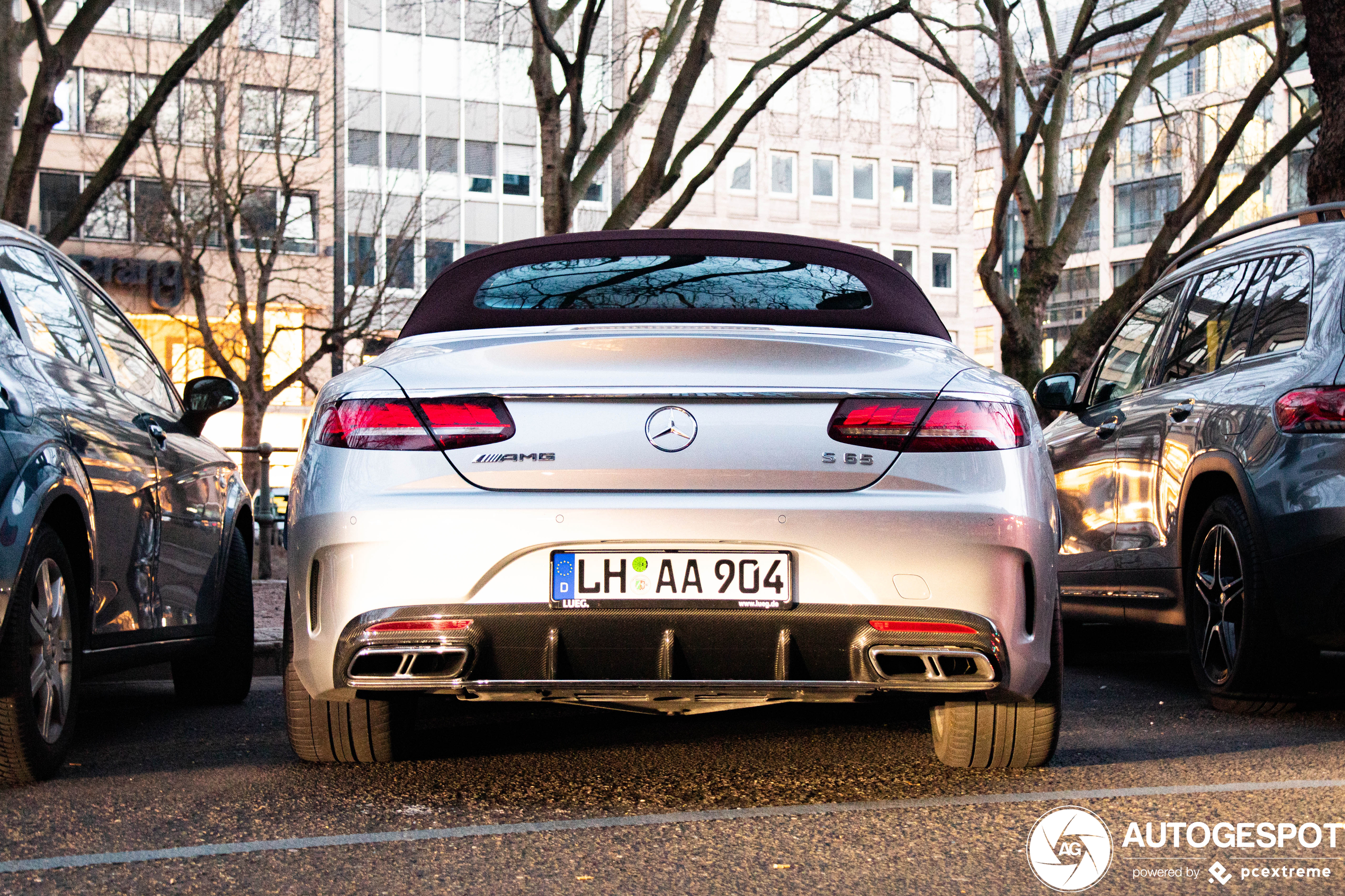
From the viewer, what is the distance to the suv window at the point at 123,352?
232 inches

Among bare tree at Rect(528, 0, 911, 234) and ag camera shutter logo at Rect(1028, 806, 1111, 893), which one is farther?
bare tree at Rect(528, 0, 911, 234)

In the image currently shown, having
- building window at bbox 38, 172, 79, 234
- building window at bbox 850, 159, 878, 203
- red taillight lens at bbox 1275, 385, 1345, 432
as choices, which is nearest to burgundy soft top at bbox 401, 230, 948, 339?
red taillight lens at bbox 1275, 385, 1345, 432

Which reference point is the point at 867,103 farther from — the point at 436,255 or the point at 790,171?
the point at 436,255

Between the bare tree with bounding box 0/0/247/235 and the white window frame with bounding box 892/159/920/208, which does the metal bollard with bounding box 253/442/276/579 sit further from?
the white window frame with bounding box 892/159/920/208

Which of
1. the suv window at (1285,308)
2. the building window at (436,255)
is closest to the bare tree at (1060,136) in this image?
the suv window at (1285,308)

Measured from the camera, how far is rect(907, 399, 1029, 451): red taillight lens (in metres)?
4.03

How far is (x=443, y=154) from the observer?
5244 cm

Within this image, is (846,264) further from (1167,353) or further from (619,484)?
(1167,353)

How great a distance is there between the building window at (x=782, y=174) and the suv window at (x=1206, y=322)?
5607cm

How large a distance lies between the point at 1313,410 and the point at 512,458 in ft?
9.18

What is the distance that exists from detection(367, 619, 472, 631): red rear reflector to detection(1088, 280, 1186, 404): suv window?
423cm


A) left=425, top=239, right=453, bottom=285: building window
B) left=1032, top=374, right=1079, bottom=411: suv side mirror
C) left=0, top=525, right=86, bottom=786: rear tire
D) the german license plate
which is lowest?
left=0, top=525, right=86, bottom=786: rear tire

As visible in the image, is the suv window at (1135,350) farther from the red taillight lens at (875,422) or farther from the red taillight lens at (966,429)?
the red taillight lens at (875,422)

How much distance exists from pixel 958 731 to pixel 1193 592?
7.21 ft
